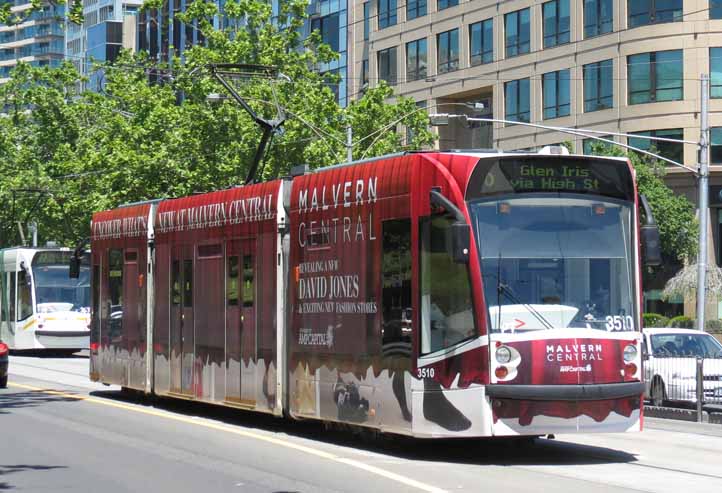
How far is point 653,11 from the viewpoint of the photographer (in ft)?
181

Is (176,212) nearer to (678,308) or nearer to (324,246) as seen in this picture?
(324,246)

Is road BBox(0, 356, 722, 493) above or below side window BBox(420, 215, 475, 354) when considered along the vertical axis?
below

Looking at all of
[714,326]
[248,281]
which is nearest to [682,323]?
[714,326]

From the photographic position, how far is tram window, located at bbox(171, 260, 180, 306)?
20438 mm

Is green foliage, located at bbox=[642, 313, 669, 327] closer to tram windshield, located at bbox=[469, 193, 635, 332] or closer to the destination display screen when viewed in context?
the destination display screen

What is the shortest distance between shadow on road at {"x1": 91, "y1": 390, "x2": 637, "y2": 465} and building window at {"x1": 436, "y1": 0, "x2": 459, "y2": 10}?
158 ft

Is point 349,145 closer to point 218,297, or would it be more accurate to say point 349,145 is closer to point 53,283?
point 53,283

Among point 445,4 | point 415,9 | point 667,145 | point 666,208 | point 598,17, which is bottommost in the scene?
point 666,208

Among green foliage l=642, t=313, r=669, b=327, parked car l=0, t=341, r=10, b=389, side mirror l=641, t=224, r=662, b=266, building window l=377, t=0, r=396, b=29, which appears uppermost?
building window l=377, t=0, r=396, b=29

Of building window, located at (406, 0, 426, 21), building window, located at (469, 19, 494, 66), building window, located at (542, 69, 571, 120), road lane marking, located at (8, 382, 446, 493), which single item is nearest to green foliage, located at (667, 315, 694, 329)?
building window, located at (542, 69, 571, 120)

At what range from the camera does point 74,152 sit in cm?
6550

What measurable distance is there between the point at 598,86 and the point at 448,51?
34.8 ft

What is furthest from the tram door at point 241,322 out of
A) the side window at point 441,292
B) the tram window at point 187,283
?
the side window at point 441,292

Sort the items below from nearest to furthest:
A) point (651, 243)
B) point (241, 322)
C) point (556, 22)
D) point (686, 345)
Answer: point (651, 243) → point (241, 322) → point (686, 345) → point (556, 22)
